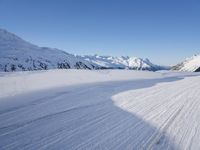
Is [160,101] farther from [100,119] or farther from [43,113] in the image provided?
[43,113]

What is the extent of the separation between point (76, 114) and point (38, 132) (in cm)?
228

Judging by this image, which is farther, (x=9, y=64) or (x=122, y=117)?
(x=9, y=64)

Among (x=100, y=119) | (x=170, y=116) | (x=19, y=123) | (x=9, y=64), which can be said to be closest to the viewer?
(x=19, y=123)

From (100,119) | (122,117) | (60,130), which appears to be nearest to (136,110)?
(122,117)

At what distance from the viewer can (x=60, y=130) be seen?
6965 mm

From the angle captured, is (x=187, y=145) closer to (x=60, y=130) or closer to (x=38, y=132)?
(x=60, y=130)

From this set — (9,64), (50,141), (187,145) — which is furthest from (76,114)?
(9,64)

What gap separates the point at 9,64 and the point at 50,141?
19693cm

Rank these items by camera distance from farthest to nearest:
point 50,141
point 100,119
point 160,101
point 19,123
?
point 160,101 → point 100,119 → point 19,123 → point 50,141

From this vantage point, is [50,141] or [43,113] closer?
[50,141]

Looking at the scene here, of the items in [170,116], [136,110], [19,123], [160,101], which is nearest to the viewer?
[19,123]

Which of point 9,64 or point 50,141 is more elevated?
point 50,141

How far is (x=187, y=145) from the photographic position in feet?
20.0

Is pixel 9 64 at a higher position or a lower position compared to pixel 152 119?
lower
